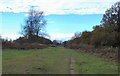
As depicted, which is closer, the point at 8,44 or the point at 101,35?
the point at 8,44

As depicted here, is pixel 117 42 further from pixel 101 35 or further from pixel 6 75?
pixel 6 75

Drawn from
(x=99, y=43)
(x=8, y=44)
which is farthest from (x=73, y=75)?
(x=99, y=43)

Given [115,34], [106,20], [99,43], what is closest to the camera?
[115,34]

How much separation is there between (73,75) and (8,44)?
155ft

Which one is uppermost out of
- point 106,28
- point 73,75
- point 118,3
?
point 118,3

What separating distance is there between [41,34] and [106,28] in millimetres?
27569

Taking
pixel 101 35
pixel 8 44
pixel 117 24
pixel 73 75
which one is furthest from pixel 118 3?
pixel 73 75

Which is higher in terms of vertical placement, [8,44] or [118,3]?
[118,3]

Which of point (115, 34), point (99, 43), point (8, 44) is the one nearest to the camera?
point (8, 44)

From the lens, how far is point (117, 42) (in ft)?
216

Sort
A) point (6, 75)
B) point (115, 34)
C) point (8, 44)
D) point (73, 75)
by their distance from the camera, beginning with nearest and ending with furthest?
1. point (6, 75)
2. point (73, 75)
3. point (8, 44)
4. point (115, 34)

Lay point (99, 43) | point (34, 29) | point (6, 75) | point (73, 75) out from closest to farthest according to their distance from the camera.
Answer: point (6, 75) → point (73, 75) → point (99, 43) → point (34, 29)

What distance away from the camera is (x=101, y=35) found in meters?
69.8

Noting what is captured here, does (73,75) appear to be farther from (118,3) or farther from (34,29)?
(34,29)
